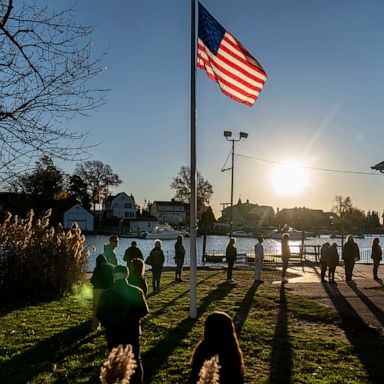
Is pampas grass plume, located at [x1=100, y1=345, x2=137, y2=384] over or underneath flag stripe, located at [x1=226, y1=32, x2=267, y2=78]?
underneath

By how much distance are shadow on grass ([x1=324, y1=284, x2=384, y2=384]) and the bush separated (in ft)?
27.4

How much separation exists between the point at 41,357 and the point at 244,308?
6112 mm

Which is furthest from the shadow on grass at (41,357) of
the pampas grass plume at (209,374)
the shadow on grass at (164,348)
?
the pampas grass plume at (209,374)

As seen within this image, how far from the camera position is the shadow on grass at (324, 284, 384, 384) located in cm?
748

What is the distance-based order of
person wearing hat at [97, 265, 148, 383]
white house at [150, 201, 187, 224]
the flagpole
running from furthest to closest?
white house at [150, 201, 187, 224] < the flagpole < person wearing hat at [97, 265, 148, 383]

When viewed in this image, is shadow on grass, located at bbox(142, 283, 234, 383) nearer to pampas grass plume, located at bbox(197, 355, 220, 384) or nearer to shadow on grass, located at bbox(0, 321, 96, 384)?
shadow on grass, located at bbox(0, 321, 96, 384)

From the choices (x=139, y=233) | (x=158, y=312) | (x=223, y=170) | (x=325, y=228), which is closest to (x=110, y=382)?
(x=158, y=312)

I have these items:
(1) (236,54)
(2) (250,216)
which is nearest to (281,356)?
(1) (236,54)

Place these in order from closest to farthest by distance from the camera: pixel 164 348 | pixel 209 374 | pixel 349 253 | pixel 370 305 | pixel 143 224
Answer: pixel 209 374, pixel 164 348, pixel 370 305, pixel 349 253, pixel 143 224

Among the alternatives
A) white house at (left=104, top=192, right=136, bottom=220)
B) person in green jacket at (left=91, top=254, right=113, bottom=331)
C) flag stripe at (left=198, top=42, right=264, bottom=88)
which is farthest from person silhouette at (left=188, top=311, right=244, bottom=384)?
white house at (left=104, top=192, right=136, bottom=220)

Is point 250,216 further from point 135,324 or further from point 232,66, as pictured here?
point 135,324

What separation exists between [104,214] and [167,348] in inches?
4367

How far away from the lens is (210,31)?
10297 millimetres

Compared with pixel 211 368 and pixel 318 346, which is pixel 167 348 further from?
pixel 211 368
